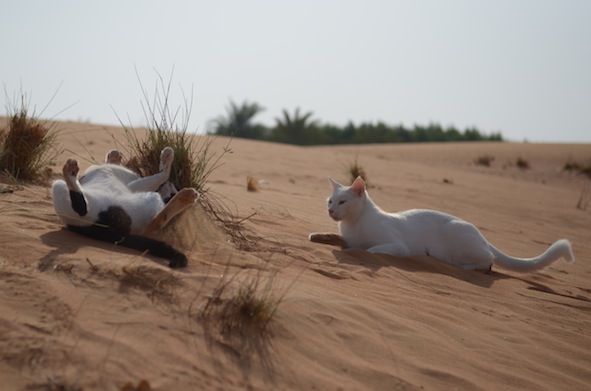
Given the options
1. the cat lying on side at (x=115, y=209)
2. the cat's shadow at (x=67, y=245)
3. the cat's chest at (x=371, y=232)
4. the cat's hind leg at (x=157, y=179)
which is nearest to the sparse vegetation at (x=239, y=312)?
the cat lying on side at (x=115, y=209)

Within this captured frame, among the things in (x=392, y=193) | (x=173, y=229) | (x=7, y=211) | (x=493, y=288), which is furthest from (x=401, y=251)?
(x=392, y=193)

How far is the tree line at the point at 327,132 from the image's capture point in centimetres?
3362

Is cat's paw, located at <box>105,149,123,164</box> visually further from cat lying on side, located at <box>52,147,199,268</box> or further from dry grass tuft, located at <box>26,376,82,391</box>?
dry grass tuft, located at <box>26,376,82,391</box>

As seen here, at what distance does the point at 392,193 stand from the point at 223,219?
6.53 metres

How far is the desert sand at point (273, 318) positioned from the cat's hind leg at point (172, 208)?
0.46 ft

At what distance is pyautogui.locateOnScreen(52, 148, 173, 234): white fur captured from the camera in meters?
4.71

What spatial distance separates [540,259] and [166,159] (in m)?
3.61

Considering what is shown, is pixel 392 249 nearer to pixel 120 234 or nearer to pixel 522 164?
pixel 120 234

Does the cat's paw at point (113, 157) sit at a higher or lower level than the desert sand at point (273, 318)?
higher

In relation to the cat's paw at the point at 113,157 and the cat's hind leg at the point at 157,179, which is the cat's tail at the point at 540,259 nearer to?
the cat's hind leg at the point at 157,179

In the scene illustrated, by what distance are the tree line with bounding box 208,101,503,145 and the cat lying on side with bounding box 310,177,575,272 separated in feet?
71.6

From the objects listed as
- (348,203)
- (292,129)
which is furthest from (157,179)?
(292,129)

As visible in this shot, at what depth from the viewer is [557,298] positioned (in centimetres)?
604

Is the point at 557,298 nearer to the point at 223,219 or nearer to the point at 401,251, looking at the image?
the point at 401,251
